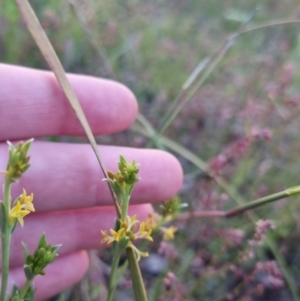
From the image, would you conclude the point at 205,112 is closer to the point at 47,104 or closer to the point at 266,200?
the point at 47,104

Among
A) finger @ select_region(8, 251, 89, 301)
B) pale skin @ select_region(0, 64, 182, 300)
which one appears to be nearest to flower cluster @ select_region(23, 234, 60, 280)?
pale skin @ select_region(0, 64, 182, 300)

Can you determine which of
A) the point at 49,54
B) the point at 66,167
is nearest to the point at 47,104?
the point at 66,167

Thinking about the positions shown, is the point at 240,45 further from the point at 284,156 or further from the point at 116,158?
the point at 116,158

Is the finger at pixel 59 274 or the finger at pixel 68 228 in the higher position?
the finger at pixel 68 228

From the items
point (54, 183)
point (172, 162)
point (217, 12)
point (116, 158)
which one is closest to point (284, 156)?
point (172, 162)

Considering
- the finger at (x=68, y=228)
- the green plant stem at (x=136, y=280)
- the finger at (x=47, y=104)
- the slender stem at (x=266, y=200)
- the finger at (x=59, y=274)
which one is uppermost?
the finger at (x=47, y=104)

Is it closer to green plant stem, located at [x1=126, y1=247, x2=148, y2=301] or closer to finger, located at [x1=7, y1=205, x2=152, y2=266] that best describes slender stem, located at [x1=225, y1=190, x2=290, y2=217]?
green plant stem, located at [x1=126, y1=247, x2=148, y2=301]

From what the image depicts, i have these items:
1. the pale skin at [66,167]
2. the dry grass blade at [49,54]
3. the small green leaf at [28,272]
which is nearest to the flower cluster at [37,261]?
the small green leaf at [28,272]

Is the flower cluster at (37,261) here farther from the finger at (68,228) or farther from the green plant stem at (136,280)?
the finger at (68,228)

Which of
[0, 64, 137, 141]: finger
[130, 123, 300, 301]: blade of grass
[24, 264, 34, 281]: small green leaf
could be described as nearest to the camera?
[24, 264, 34, 281]: small green leaf
